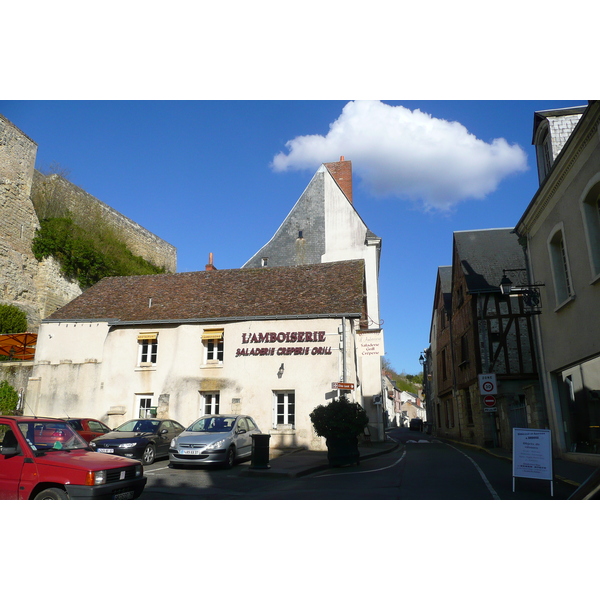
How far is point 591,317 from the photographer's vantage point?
36.2 ft

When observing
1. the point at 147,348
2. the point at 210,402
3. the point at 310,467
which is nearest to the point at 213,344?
the point at 210,402

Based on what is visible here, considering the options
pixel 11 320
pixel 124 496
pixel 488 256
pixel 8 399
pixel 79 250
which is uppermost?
pixel 79 250

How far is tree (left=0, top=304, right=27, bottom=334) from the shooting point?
2444cm

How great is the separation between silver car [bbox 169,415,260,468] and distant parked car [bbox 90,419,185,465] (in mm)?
880

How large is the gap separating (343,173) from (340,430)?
2132 centimetres

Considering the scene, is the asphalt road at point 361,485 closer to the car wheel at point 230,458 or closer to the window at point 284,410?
the car wheel at point 230,458

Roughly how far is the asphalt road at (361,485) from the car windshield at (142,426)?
5.25 ft

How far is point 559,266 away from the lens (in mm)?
13430

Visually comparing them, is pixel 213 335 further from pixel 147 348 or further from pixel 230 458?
pixel 230 458

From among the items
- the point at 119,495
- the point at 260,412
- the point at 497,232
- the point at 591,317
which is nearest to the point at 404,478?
the point at 591,317

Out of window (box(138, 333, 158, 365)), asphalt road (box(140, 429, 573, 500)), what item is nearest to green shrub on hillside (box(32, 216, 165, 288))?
window (box(138, 333, 158, 365))

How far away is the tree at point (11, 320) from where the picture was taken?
24438 mm

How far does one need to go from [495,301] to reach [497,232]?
17.0 ft

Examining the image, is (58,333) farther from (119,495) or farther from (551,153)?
(551,153)
